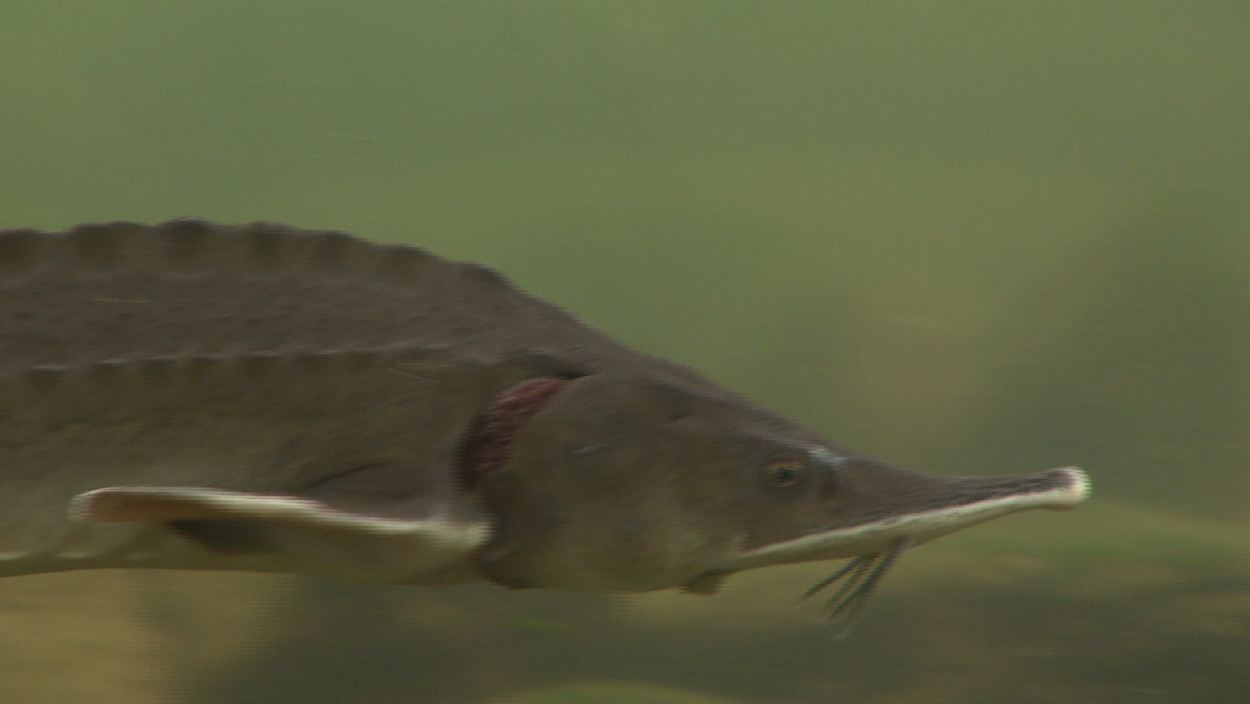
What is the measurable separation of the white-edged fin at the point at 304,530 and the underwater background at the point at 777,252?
566 mm

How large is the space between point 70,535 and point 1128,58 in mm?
6525

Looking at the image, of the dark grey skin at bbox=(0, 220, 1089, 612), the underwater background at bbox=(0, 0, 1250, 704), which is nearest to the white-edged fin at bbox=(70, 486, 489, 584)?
the dark grey skin at bbox=(0, 220, 1089, 612)

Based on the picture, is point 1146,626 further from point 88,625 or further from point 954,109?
point 954,109

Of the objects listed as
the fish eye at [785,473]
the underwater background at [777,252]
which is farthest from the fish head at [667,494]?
the underwater background at [777,252]

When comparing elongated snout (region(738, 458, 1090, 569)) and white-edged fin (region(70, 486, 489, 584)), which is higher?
elongated snout (region(738, 458, 1090, 569))

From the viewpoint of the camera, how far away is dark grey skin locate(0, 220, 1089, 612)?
108 centimetres

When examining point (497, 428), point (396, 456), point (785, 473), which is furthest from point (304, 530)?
point (785, 473)

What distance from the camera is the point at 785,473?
1.10 m

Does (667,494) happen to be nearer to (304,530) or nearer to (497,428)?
(497,428)

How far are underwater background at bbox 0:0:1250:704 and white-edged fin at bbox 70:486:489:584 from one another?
0.57 meters

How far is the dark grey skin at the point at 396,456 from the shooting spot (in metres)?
1.08

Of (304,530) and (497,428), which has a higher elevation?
(497,428)

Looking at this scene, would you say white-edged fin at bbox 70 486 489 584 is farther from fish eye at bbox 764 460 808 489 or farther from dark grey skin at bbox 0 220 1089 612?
fish eye at bbox 764 460 808 489

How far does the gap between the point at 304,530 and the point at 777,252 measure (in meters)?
4.59
